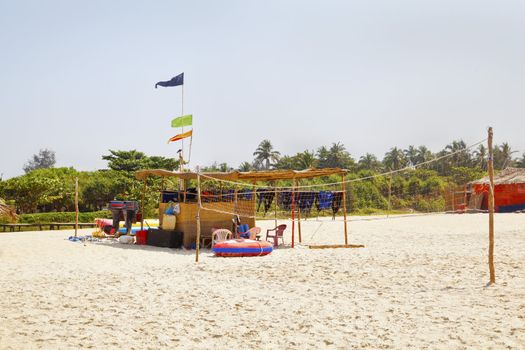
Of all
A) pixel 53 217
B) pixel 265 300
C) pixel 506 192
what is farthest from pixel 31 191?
pixel 506 192

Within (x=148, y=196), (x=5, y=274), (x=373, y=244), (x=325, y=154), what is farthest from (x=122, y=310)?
(x=325, y=154)

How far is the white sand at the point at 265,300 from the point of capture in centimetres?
480

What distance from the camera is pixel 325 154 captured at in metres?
60.0

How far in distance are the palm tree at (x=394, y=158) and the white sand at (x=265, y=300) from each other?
51390 millimetres

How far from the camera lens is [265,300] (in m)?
6.44

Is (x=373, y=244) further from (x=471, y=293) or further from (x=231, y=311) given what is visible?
(x=231, y=311)

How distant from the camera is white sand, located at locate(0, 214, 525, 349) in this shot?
4801mm

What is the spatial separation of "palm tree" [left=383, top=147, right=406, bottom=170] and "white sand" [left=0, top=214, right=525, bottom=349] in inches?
2023

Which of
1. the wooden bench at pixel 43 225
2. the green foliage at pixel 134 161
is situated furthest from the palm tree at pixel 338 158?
the wooden bench at pixel 43 225

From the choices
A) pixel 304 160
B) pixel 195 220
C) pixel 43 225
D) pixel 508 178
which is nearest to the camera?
pixel 195 220

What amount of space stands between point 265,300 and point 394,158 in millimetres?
58236

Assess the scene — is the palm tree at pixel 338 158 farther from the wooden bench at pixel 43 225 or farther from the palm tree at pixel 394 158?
the wooden bench at pixel 43 225

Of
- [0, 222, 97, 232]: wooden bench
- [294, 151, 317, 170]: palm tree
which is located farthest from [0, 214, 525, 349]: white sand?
[294, 151, 317, 170]: palm tree

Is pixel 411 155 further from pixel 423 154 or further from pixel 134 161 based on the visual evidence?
pixel 134 161
